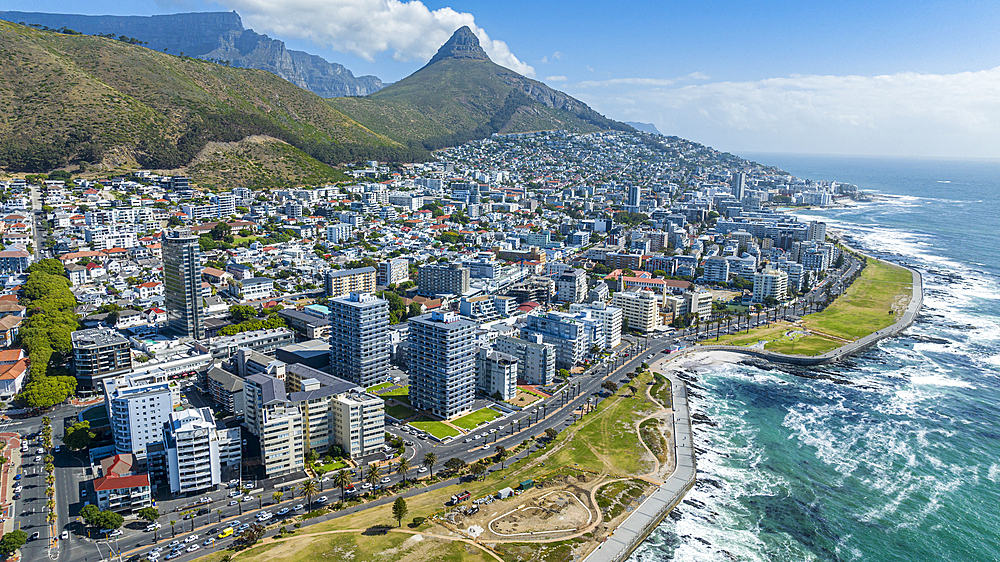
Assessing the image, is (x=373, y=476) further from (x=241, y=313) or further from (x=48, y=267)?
(x=48, y=267)

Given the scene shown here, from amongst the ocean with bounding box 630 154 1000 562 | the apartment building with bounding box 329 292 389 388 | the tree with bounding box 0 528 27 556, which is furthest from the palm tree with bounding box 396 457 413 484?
the tree with bounding box 0 528 27 556

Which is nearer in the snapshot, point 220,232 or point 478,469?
point 478,469

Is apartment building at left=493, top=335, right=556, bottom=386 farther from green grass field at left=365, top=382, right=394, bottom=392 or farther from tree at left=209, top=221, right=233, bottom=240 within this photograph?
tree at left=209, top=221, right=233, bottom=240

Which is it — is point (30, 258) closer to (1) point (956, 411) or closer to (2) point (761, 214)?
(1) point (956, 411)

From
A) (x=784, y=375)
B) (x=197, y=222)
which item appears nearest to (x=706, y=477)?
(x=784, y=375)

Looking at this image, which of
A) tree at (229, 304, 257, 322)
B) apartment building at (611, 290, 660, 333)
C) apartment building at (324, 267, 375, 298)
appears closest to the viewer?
tree at (229, 304, 257, 322)

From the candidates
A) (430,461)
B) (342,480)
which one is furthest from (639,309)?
(342,480)
